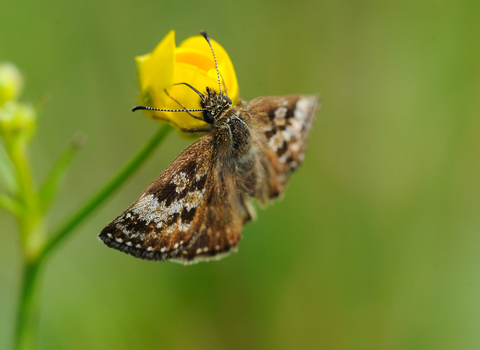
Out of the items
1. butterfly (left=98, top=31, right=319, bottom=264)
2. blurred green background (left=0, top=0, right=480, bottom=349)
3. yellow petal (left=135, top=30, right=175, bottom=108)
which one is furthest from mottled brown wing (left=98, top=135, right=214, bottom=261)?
blurred green background (left=0, top=0, right=480, bottom=349)

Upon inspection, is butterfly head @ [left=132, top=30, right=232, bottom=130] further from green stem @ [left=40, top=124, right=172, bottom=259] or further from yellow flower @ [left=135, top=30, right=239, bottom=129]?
green stem @ [left=40, top=124, right=172, bottom=259]

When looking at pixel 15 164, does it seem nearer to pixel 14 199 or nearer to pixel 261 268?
pixel 14 199

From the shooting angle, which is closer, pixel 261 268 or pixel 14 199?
pixel 14 199

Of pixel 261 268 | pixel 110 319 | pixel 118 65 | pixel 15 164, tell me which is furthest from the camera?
pixel 118 65

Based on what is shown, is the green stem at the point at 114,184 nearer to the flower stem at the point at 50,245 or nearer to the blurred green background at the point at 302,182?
the flower stem at the point at 50,245

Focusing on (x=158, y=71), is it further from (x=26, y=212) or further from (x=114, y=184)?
(x=26, y=212)

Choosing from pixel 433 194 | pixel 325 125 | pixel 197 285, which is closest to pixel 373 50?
pixel 325 125
